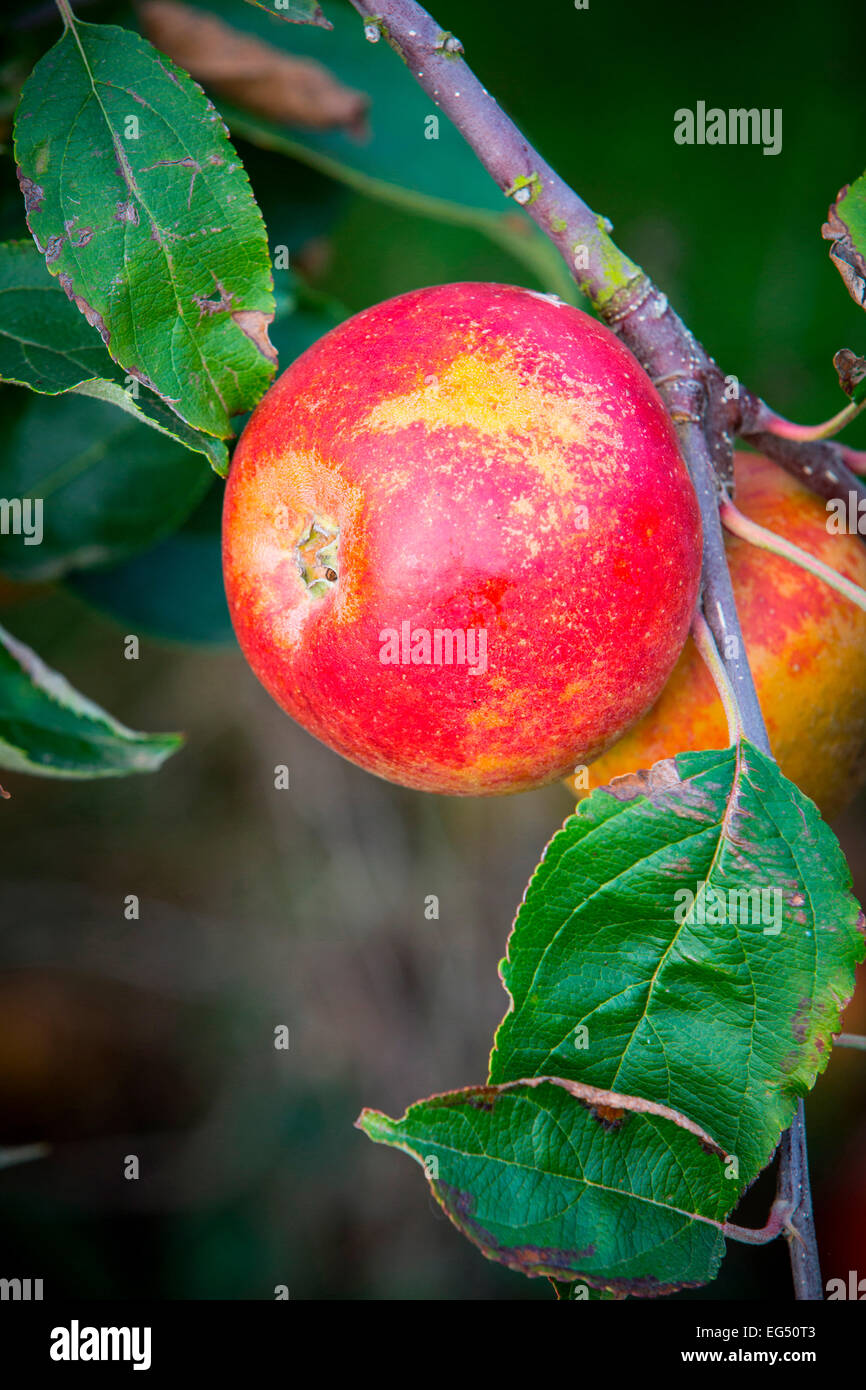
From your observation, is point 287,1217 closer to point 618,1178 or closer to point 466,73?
point 618,1178

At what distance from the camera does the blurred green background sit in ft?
5.32

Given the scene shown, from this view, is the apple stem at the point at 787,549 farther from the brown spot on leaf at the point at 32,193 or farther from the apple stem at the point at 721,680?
the brown spot on leaf at the point at 32,193

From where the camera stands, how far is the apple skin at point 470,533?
0.62 m

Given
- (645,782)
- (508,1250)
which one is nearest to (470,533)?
(645,782)

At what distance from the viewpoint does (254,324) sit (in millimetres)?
681

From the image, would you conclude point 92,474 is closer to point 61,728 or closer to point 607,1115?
point 61,728

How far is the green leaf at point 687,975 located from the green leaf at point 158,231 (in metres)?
0.38

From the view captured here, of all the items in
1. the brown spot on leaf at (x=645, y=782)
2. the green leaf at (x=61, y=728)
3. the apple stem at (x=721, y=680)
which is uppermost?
the green leaf at (x=61, y=728)

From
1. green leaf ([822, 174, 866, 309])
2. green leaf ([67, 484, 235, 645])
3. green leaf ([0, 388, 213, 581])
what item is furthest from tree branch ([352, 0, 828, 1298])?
green leaf ([67, 484, 235, 645])

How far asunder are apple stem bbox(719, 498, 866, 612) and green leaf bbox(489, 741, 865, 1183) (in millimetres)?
133

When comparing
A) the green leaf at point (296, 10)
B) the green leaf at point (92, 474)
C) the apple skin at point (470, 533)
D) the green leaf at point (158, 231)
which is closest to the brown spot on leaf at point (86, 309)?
the green leaf at point (158, 231)

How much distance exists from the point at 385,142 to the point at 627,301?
19.4 inches

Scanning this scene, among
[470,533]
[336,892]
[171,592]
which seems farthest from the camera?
[336,892]

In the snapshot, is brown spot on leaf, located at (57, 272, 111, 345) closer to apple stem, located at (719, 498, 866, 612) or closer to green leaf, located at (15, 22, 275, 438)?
green leaf, located at (15, 22, 275, 438)
